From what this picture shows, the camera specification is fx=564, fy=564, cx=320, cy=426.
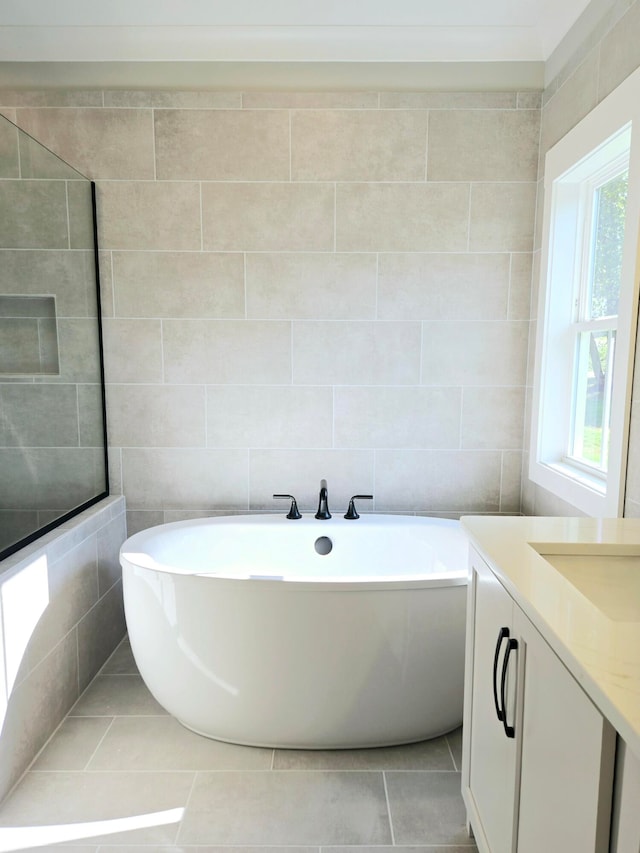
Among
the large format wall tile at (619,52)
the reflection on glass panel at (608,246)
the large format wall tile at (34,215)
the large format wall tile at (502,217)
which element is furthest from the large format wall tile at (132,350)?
the large format wall tile at (619,52)

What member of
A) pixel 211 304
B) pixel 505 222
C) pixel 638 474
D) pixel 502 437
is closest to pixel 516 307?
pixel 505 222

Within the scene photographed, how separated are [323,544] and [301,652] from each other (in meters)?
0.80

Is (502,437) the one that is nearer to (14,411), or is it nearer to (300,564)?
(300,564)

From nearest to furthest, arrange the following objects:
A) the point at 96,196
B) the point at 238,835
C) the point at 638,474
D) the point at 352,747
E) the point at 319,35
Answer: the point at 238,835 → the point at 638,474 → the point at 352,747 → the point at 319,35 → the point at 96,196

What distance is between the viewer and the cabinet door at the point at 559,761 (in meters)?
0.77

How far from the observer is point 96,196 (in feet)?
8.48

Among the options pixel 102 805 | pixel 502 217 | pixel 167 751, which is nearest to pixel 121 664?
pixel 167 751

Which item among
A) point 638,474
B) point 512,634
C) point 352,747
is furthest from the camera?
point 352,747

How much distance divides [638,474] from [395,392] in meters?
1.19

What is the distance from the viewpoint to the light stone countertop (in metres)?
0.75

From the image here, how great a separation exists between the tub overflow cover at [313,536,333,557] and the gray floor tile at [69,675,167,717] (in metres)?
0.91

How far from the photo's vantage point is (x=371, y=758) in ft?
6.25

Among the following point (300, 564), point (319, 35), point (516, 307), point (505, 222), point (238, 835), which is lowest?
point (238, 835)

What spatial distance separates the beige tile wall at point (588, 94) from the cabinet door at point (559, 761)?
0.94 m
